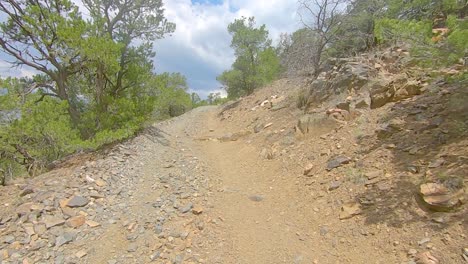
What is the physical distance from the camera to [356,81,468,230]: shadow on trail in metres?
3.70

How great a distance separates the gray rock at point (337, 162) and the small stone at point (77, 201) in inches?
218

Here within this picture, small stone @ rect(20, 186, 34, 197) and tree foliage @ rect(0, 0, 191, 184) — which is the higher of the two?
tree foliage @ rect(0, 0, 191, 184)

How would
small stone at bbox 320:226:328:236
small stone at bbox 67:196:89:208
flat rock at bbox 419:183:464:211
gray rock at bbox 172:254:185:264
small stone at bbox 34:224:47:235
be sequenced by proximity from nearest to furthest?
flat rock at bbox 419:183:464:211
gray rock at bbox 172:254:185:264
small stone at bbox 320:226:328:236
small stone at bbox 34:224:47:235
small stone at bbox 67:196:89:208

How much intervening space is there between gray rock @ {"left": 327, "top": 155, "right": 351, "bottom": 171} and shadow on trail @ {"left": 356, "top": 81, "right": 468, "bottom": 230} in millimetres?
416

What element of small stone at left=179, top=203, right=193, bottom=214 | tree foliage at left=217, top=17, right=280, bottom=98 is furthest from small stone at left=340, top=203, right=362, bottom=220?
tree foliage at left=217, top=17, right=280, bottom=98

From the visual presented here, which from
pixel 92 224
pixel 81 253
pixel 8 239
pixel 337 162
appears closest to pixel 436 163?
pixel 337 162

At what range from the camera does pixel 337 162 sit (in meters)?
5.78

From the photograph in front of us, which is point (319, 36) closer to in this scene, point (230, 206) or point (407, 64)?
point (407, 64)

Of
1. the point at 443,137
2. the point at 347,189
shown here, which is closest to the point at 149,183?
the point at 347,189

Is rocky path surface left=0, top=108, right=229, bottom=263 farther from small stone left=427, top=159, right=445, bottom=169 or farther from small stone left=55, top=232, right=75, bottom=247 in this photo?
small stone left=427, top=159, right=445, bottom=169

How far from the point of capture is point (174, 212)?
211 inches

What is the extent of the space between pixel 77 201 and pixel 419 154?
699cm

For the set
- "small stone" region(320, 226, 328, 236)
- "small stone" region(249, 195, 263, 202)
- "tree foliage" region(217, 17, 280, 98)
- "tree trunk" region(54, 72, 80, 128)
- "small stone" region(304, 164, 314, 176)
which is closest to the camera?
"small stone" region(320, 226, 328, 236)

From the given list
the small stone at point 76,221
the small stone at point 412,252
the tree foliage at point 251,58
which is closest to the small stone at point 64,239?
the small stone at point 76,221
